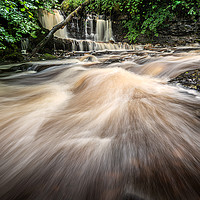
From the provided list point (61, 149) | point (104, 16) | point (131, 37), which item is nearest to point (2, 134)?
Answer: point (61, 149)

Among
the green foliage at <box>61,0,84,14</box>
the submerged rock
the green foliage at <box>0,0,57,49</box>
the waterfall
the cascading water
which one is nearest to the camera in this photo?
the submerged rock

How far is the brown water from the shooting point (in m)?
0.52

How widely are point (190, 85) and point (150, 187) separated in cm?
166

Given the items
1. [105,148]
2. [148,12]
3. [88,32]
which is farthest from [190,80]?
[88,32]

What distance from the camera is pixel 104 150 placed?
2.43ft

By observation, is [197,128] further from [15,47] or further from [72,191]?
[15,47]

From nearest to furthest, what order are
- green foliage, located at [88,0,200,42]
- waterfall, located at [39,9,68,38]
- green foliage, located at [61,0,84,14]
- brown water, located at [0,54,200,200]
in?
brown water, located at [0,54,200,200] < green foliage, located at [88,0,200,42] < waterfall, located at [39,9,68,38] < green foliage, located at [61,0,84,14]

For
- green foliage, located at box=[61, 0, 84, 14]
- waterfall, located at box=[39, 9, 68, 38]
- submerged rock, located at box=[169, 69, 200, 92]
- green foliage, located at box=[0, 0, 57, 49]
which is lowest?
submerged rock, located at box=[169, 69, 200, 92]

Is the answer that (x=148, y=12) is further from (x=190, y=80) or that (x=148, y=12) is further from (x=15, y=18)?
(x=190, y=80)

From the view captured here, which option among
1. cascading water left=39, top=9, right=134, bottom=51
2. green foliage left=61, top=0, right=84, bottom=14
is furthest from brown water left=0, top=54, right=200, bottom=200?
green foliage left=61, top=0, right=84, bottom=14

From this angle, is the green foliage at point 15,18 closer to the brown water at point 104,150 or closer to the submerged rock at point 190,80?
the brown water at point 104,150

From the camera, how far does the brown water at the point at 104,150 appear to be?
0.52m

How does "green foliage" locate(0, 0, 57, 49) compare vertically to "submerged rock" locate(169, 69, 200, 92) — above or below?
above

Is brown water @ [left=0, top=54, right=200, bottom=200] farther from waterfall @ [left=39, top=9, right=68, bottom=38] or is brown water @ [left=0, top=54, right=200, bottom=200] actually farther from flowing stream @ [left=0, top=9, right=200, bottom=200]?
waterfall @ [left=39, top=9, right=68, bottom=38]
